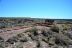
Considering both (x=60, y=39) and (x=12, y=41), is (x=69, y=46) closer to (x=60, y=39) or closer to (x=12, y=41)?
(x=60, y=39)

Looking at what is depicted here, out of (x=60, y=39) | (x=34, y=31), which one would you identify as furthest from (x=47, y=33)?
(x=60, y=39)

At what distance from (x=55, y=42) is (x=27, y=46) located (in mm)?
3396

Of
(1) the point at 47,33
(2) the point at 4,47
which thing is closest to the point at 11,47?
(2) the point at 4,47

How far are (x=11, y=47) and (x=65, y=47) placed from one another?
4891 mm

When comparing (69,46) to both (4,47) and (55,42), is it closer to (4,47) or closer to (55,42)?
(55,42)

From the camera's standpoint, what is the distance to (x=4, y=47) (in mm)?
12781

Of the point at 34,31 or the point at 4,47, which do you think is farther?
the point at 34,31

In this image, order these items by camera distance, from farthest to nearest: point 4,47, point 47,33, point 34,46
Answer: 1. point 47,33
2. point 34,46
3. point 4,47

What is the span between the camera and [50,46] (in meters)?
14.2

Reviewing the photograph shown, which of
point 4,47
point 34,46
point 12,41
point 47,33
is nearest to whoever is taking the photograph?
point 4,47

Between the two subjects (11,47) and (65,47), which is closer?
(11,47)

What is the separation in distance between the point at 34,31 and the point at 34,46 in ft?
22.6

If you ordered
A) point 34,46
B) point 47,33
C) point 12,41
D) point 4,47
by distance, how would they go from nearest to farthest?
point 4,47, point 34,46, point 12,41, point 47,33

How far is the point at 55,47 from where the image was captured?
13.6 meters
